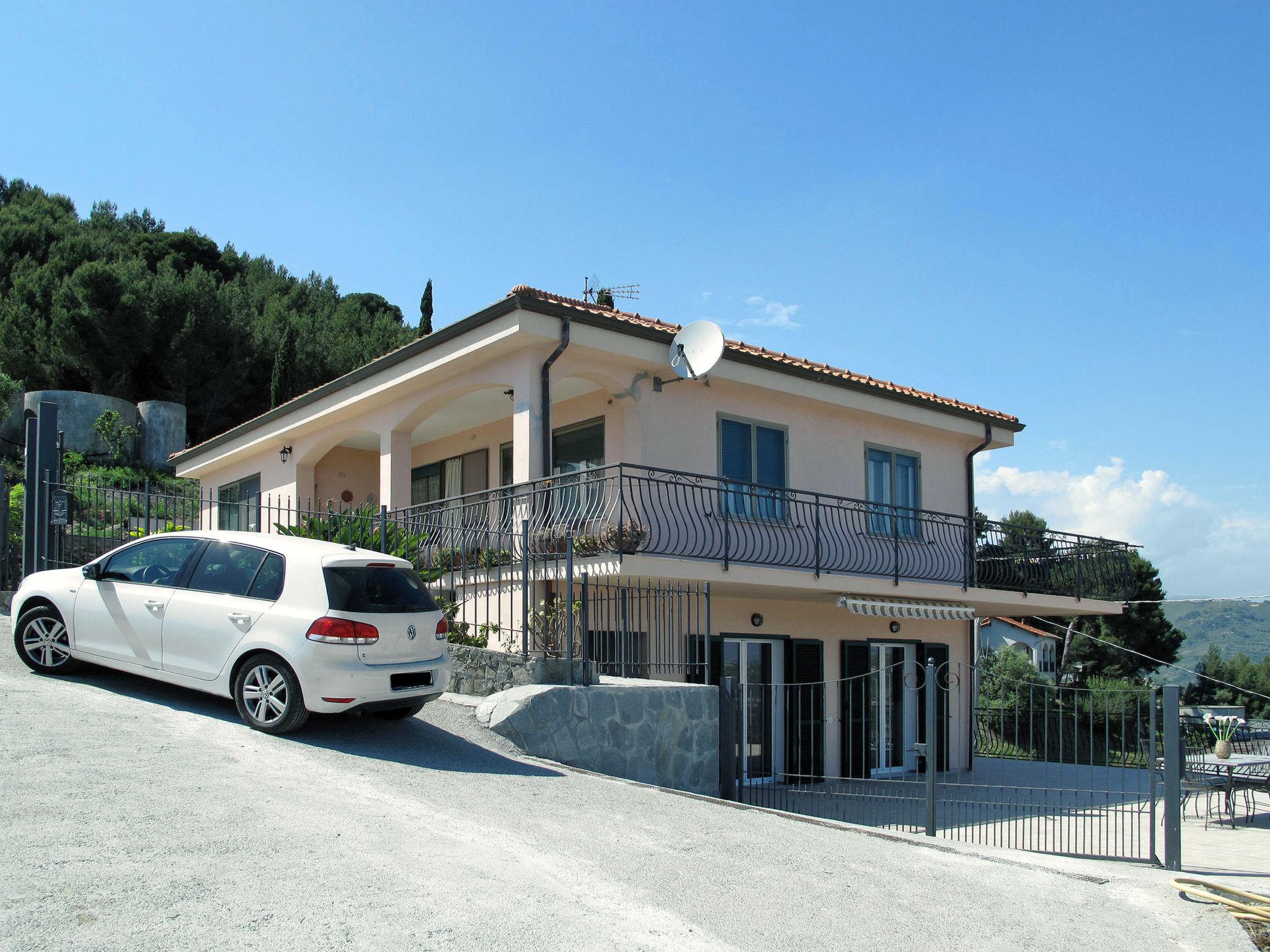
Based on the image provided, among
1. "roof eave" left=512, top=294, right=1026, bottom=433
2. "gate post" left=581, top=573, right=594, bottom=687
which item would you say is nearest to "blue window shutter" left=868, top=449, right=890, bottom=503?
"roof eave" left=512, top=294, right=1026, bottom=433

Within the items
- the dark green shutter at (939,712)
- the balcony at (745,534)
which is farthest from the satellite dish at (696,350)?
the dark green shutter at (939,712)

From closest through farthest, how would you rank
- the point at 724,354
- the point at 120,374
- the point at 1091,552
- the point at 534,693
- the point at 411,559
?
the point at 534,693 < the point at 411,559 < the point at 724,354 < the point at 1091,552 < the point at 120,374

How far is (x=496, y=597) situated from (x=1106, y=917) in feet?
27.6

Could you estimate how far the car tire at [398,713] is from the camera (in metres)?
9.48

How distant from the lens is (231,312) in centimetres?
3884

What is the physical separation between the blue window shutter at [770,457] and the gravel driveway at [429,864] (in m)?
8.04

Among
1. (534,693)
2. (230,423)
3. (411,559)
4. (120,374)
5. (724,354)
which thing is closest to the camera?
(534,693)

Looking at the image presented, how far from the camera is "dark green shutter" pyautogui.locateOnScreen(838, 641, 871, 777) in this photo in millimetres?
17453

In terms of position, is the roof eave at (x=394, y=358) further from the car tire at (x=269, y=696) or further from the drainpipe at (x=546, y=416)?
the car tire at (x=269, y=696)

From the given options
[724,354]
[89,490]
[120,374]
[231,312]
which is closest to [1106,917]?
[724,354]

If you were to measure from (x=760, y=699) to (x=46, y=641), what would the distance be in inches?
388

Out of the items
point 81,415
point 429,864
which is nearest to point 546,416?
point 429,864

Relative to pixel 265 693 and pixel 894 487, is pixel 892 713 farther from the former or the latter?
pixel 265 693

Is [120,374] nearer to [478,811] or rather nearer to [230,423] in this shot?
[230,423]
